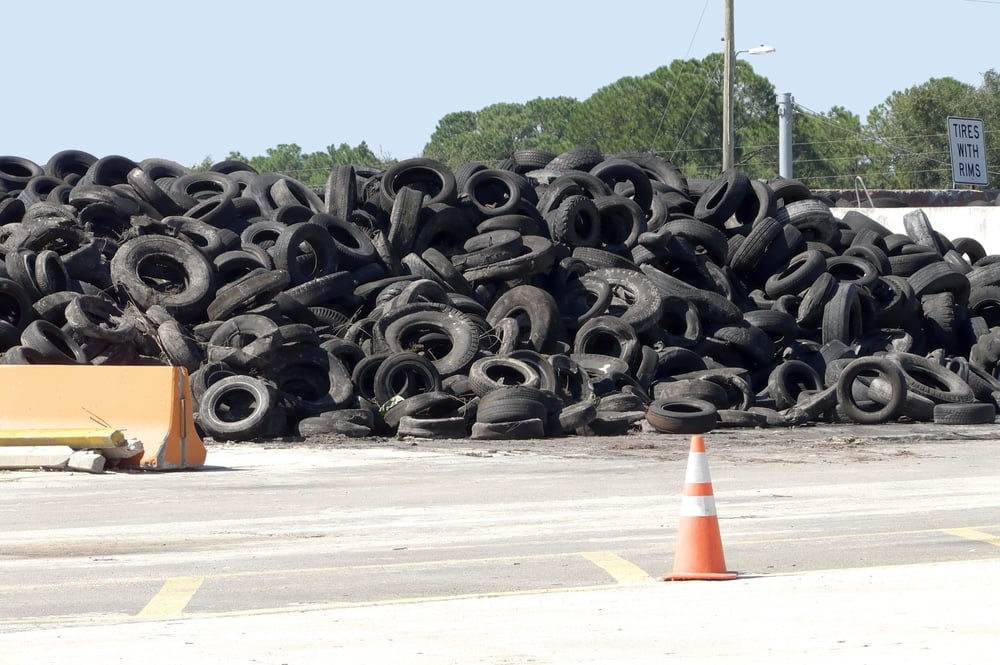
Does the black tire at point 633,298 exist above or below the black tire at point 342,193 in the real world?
below

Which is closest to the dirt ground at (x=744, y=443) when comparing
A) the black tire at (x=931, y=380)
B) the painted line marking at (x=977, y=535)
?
the black tire at (x=931, y=380)

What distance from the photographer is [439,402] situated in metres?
19.2

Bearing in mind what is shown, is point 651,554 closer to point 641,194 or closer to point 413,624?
point 413,624

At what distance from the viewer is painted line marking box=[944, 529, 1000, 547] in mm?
9492

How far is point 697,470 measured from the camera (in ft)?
27.1

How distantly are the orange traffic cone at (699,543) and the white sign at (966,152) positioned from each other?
4409 centimetres

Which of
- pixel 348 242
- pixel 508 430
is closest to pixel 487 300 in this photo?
pixel 348 242

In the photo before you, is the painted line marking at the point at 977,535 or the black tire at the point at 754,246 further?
the black tire at the point at 754,246

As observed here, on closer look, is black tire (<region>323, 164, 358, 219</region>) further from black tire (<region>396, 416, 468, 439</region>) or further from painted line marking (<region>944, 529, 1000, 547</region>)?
painted line marking (<region>944, 529, 1000, 547</region>)

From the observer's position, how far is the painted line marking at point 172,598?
7304 mm

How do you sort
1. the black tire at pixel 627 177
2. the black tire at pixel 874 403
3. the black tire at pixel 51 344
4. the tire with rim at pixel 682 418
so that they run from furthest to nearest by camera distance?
the black tire at pixel 627 177, the black tire at pixel 874 403, the black tire at pixel 51 344, the tire with rim at pixel 682 418

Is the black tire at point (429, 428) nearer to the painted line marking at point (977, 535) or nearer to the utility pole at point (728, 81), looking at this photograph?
the painted line marking at point (977, 535)

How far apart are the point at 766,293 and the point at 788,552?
53.3 feet

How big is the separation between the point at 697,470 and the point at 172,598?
2948mm
